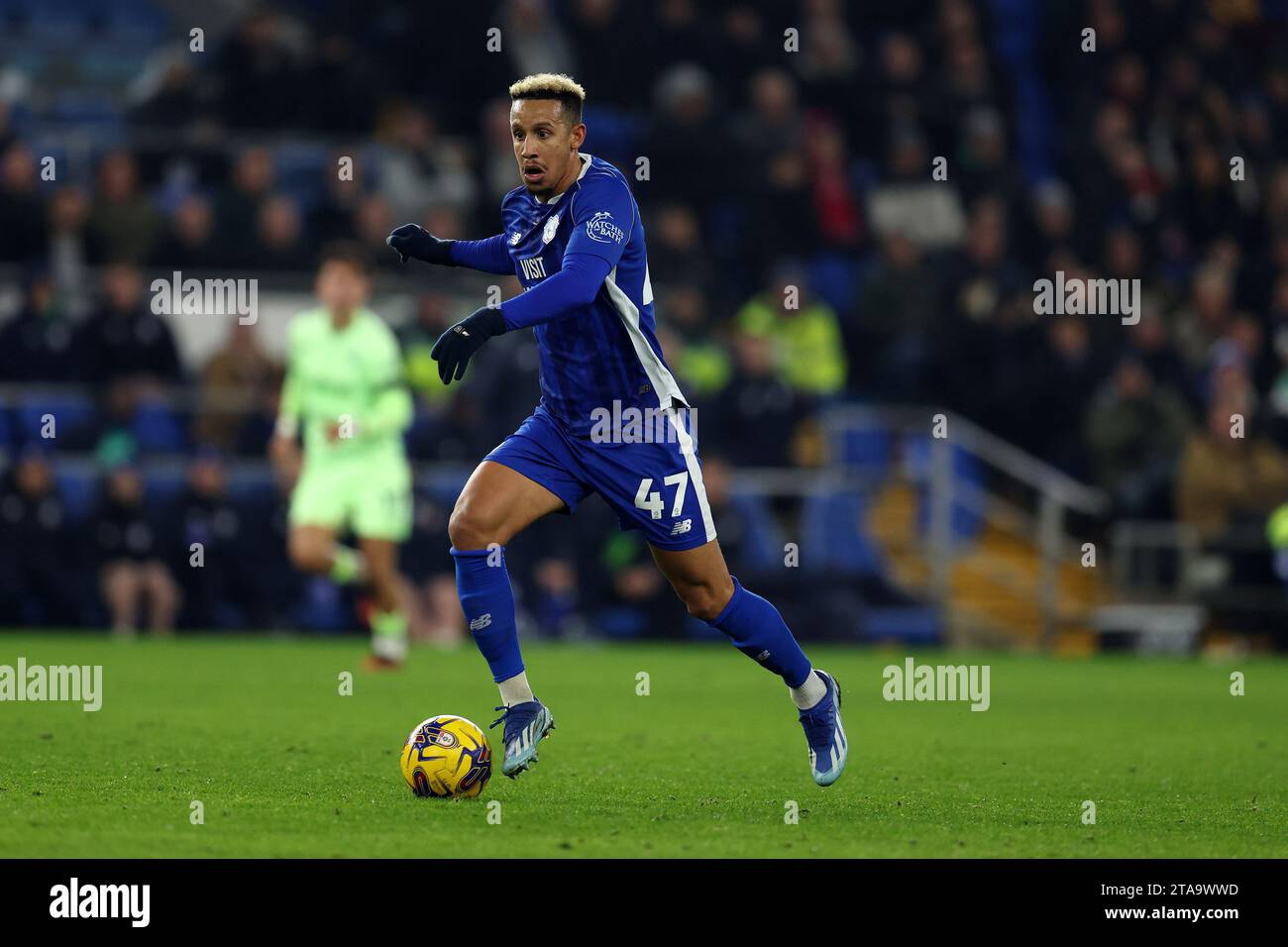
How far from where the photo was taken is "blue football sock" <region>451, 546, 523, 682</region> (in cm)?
704

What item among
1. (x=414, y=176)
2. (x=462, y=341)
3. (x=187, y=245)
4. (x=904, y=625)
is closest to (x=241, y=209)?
(x=187, y=245)

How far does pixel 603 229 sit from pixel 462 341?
840 millimetres

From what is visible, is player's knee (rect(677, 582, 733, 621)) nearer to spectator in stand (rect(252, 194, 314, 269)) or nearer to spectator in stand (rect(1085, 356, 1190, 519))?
spectator in stand (rect(252, 194, 314, 269))

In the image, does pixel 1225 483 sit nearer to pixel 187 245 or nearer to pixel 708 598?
pixel 187 245

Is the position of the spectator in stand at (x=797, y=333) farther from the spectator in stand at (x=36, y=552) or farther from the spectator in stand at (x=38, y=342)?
the spectator in stand at (x=36, y=552)

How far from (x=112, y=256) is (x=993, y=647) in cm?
837

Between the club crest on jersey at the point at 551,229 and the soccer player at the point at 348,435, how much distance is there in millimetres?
5933

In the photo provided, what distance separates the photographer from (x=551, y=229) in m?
7.18

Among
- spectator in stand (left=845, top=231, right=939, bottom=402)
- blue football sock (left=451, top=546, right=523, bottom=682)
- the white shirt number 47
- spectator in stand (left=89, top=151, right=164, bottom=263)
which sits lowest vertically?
blue football sock (left=451, top=546, right=523, bottom=682)

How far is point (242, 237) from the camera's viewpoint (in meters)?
17.5

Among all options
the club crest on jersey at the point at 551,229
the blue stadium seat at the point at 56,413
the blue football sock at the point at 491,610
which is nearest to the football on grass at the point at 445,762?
the blue football sock at the point at 491,610

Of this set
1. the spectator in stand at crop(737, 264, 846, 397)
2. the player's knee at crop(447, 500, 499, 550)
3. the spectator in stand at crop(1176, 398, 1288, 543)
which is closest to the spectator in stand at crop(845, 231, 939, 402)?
the spectator in stand at crop(737, 264, 846, 397)

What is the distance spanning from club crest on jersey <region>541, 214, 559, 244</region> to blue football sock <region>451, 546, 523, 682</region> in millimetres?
1118

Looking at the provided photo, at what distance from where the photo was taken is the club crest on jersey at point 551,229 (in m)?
7.16
